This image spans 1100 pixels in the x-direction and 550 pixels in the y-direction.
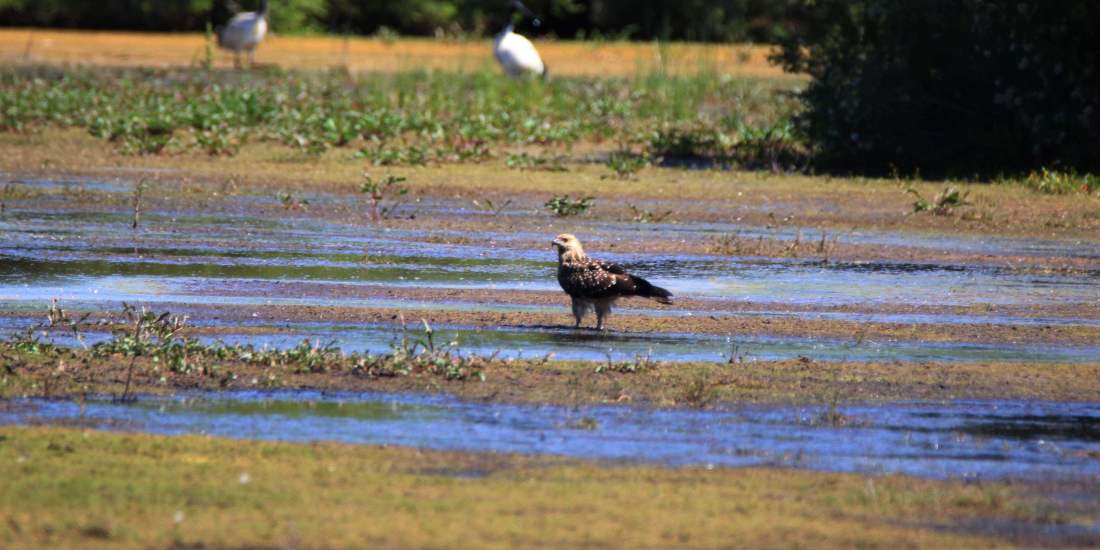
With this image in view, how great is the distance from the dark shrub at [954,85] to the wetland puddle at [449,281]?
358 cm

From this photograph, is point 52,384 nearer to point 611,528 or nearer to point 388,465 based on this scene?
point 388,465

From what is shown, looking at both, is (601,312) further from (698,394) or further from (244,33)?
(244,33)

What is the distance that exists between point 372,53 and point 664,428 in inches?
1279

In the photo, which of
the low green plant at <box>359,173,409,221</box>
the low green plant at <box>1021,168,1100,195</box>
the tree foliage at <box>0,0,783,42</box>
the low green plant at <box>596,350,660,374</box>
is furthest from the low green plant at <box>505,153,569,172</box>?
the tree foliage at <box>0,0,783,42</box>

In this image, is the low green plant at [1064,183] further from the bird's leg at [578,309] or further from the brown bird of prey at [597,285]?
the bird's leg at [578,309]

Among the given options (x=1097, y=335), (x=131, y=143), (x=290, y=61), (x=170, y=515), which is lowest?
(x=290, y=61)

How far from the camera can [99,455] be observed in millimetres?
8148

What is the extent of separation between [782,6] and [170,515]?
37.5 meters

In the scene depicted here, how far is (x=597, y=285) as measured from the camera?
11.8m

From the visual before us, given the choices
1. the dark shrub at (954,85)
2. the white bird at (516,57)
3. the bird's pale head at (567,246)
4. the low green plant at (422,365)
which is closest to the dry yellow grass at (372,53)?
the white bird at (516,57)

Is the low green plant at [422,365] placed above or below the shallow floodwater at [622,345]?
above

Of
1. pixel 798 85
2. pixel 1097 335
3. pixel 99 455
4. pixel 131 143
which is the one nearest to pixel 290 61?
pixel 798 85

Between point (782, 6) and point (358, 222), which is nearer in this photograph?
point (358, 222)

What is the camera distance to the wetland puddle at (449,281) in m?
11.7
